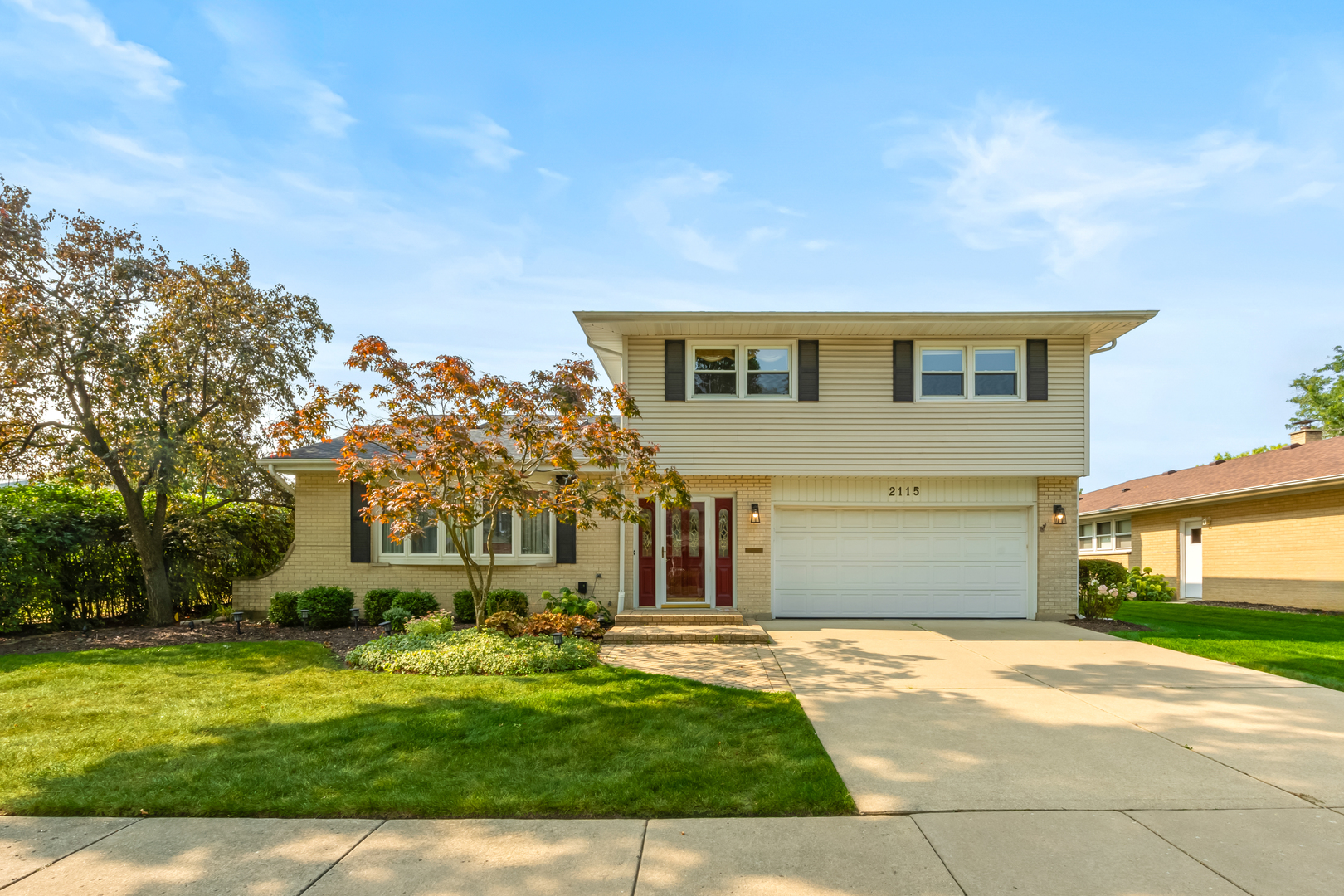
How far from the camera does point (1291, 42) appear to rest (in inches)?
402

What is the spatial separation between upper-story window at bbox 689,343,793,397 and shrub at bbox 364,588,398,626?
643 cm

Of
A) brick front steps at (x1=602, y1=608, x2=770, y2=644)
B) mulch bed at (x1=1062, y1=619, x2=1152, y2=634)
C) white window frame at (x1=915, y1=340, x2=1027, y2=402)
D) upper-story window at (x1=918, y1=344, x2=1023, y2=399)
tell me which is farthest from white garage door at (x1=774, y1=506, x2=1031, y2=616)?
upper-story window at (x1=918, y1=344, x2=1023, y2=399)

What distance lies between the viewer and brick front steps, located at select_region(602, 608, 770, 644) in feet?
33.6

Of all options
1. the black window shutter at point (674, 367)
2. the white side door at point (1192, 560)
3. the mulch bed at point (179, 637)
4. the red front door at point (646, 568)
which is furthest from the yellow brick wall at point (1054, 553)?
the mulch bed at point (179, 637)

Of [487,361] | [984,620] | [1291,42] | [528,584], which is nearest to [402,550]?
[528,584]

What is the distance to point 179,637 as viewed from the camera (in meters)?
10.9

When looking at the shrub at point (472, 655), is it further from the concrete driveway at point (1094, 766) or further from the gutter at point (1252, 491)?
the gutter at point (1252, 491)

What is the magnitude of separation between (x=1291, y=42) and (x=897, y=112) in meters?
5.64

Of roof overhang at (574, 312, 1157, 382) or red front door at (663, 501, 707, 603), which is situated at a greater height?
roof overhang at (574, 312, 1157, 382)

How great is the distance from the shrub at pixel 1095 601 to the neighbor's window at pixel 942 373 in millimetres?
4375

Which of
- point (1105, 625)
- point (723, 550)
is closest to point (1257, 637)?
point (1105, 625)

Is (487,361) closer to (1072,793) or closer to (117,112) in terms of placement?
(117,112)

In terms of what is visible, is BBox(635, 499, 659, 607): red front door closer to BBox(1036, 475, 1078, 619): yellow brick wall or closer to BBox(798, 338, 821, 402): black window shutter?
BBox(798, 338, 821, 402): black window shutter

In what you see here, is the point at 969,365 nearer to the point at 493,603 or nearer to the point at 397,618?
the point at 493,603
